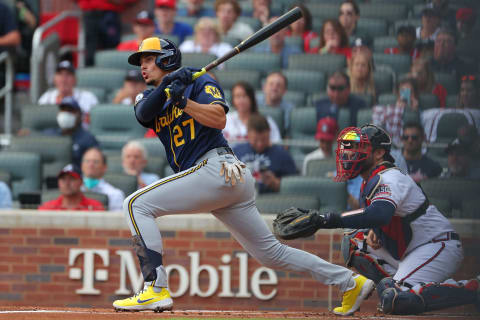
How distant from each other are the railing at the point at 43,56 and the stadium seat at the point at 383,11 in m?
3.62

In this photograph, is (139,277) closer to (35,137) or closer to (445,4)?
(35,137)

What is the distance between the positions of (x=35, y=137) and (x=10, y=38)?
194cm

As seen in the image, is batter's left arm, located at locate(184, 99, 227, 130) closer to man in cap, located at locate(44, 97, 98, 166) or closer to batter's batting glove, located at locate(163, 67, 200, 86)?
batter's batting glove, located at locate(163, 67, 200, 86)

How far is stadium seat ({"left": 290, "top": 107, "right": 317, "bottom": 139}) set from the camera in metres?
7.99

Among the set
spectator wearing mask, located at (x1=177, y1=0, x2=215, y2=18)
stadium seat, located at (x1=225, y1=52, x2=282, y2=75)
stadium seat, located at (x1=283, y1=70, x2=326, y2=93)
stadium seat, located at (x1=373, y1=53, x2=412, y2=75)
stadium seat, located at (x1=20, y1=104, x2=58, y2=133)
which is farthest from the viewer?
spectator wearing mask, located at (x1=177, y1=0, x2=215, y2=18)

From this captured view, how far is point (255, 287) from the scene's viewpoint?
6.76 m

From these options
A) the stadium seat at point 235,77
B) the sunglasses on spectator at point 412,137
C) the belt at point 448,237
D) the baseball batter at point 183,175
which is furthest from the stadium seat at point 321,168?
the baseball batter at point 183,175

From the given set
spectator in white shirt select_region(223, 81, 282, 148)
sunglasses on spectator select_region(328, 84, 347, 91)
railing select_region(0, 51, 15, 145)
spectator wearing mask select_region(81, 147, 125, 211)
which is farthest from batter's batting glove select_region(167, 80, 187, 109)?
railing select_region(0, 51, 15, 145)

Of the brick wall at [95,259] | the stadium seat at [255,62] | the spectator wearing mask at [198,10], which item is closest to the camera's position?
the brick wall at [95,259]

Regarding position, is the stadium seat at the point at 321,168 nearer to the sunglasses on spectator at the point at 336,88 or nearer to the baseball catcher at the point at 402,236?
the sunglasses on spectator at the point at 336,88

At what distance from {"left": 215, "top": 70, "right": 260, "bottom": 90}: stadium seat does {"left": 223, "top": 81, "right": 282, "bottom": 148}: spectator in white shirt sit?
2.32ft

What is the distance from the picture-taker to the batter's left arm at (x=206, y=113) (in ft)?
15.0

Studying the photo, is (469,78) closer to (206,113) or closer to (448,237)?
(448,237)

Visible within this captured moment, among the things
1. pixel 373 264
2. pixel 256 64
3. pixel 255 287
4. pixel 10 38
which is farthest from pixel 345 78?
pixel 10 38
